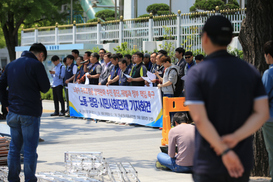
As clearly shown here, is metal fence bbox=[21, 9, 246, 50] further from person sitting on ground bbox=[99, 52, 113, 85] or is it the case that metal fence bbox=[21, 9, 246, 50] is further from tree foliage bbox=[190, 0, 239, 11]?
person sitting on ground bbox=[99, 52, 113, 85]

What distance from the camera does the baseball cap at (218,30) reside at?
9.27 ft

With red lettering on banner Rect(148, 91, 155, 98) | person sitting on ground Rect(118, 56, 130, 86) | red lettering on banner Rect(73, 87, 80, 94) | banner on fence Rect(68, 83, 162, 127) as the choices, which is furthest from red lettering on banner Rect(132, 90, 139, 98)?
red lettering on banner Rect(73, 87, 80, 94)

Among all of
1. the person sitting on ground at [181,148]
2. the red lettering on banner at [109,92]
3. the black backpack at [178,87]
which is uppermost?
Answer: the black backpack at [178,87]

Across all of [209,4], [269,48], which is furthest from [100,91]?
[209,4]

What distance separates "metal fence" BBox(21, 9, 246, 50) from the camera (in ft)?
64.4

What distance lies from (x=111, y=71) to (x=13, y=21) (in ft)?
78.8

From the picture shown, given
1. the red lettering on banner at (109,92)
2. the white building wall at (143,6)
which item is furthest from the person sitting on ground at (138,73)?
the white building wall at (143,6)

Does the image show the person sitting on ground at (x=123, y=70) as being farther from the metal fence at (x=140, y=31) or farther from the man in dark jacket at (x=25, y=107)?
the man in dark jacket at (x=25, y=107)

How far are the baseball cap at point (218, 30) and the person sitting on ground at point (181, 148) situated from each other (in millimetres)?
3512

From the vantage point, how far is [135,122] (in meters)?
12.3

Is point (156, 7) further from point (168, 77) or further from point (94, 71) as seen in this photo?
point (168, 77)

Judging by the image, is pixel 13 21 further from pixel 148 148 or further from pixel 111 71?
pixel 148 148

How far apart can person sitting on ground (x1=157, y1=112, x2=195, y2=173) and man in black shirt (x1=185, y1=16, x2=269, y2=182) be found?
3.36 meters

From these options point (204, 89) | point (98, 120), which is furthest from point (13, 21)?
point (204, 89)
